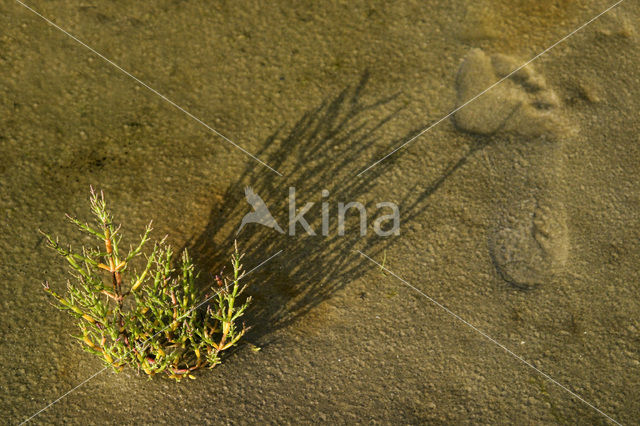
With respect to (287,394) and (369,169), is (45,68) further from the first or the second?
(287,394)

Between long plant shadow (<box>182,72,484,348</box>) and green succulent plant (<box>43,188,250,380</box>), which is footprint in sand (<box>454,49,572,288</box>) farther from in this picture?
green succulent plant (<box>43,188,250,380</box>)

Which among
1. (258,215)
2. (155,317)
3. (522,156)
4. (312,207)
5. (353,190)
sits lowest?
(155,317)

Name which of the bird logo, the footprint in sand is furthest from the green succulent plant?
the footprint in sand

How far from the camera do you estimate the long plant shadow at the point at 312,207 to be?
331 cm

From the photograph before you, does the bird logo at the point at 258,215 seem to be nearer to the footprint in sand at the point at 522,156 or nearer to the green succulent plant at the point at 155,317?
the green succulent plant at the point at 155,317

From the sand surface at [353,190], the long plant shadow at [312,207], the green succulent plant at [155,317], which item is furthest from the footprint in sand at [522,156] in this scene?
the green succulent plant at [155,317]

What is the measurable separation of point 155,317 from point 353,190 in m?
1.34

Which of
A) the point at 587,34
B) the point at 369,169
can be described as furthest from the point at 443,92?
the point at 587,34

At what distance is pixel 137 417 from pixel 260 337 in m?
0.71

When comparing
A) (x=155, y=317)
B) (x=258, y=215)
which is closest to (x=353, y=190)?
(x=258, y=215)

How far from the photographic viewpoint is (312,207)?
139 inches

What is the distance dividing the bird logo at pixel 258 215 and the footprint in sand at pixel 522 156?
4.07 ft

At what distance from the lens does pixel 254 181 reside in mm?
3590

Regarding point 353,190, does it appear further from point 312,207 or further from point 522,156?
point 522,156
